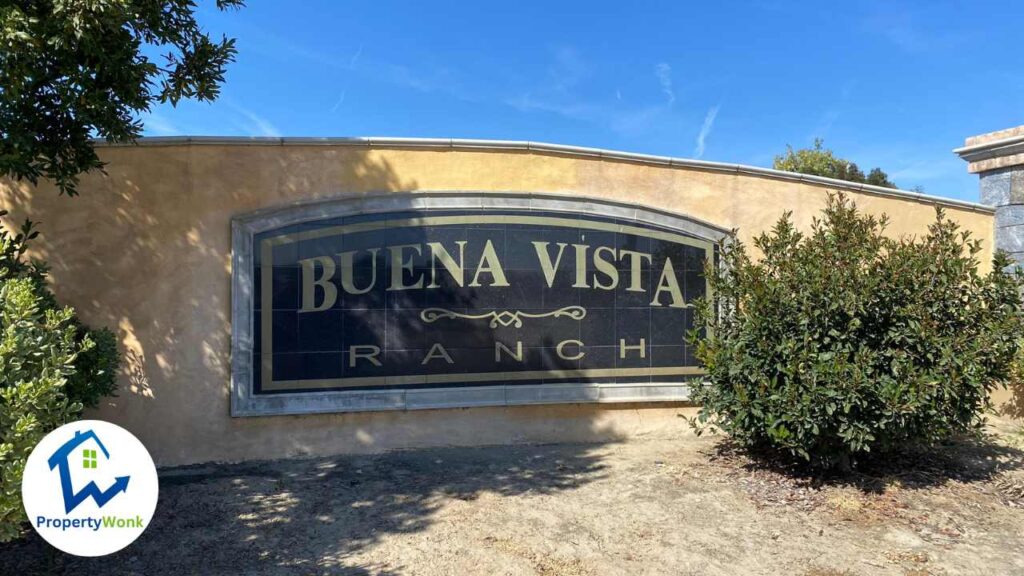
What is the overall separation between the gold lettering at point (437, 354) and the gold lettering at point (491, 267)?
108cm

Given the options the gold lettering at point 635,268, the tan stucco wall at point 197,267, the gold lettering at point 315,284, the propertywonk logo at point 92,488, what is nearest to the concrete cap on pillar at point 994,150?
the gold lettering at point 635,268

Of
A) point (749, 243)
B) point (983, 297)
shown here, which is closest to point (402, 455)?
A: point (749, 243)

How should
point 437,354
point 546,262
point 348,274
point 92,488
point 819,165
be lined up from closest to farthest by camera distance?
point 92,488 < point 348,274 < point 437,354 < point 546,262 < point 819,165

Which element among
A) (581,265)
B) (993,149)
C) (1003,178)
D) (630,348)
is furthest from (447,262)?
(1003,178)

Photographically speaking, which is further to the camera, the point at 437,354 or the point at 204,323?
the point at 437,354

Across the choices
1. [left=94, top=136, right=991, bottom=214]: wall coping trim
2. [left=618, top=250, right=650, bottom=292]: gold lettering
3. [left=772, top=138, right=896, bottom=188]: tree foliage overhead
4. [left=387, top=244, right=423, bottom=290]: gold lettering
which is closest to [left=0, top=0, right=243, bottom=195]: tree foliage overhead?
[left=94, top=136, right=991, bottom=214]: wall coping trim

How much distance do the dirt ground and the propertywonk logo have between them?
1.03m

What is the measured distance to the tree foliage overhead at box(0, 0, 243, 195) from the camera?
548 cm

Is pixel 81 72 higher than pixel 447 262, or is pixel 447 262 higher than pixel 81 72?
pixel 81 72

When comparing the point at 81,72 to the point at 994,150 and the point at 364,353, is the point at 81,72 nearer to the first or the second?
the point at 364,353

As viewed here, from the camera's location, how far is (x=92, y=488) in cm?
446

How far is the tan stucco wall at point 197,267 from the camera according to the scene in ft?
26.2

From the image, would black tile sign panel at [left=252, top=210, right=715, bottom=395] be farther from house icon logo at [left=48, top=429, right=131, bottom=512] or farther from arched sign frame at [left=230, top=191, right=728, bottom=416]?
house icon logo at [left=48, top=429, right=131, bottom=512]

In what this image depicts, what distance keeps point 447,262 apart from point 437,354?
136cm
